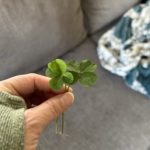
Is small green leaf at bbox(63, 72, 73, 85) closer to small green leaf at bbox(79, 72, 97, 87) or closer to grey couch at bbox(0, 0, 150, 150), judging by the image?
small green leaf at bbox(79, 72, 97, 87)

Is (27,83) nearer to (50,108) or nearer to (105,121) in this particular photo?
(50,108)

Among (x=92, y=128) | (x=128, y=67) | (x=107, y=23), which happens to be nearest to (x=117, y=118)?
(x=92, y=128)

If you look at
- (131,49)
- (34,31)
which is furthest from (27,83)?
(131,49)

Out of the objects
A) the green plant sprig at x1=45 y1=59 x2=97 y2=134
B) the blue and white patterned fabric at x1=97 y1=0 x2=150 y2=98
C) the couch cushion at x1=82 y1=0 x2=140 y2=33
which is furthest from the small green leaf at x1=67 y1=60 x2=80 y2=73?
the couch cushion at x1=82 y1=0 x2=140 y2=33

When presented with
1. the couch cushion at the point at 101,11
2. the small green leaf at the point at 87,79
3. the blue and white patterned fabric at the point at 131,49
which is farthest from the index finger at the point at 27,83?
the couch cushion at the point at 101,11

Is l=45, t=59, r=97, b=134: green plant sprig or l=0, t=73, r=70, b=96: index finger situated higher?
l=45, t=59, r=97, b=134: green plant sprig

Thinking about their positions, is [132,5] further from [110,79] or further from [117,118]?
[117,118]
